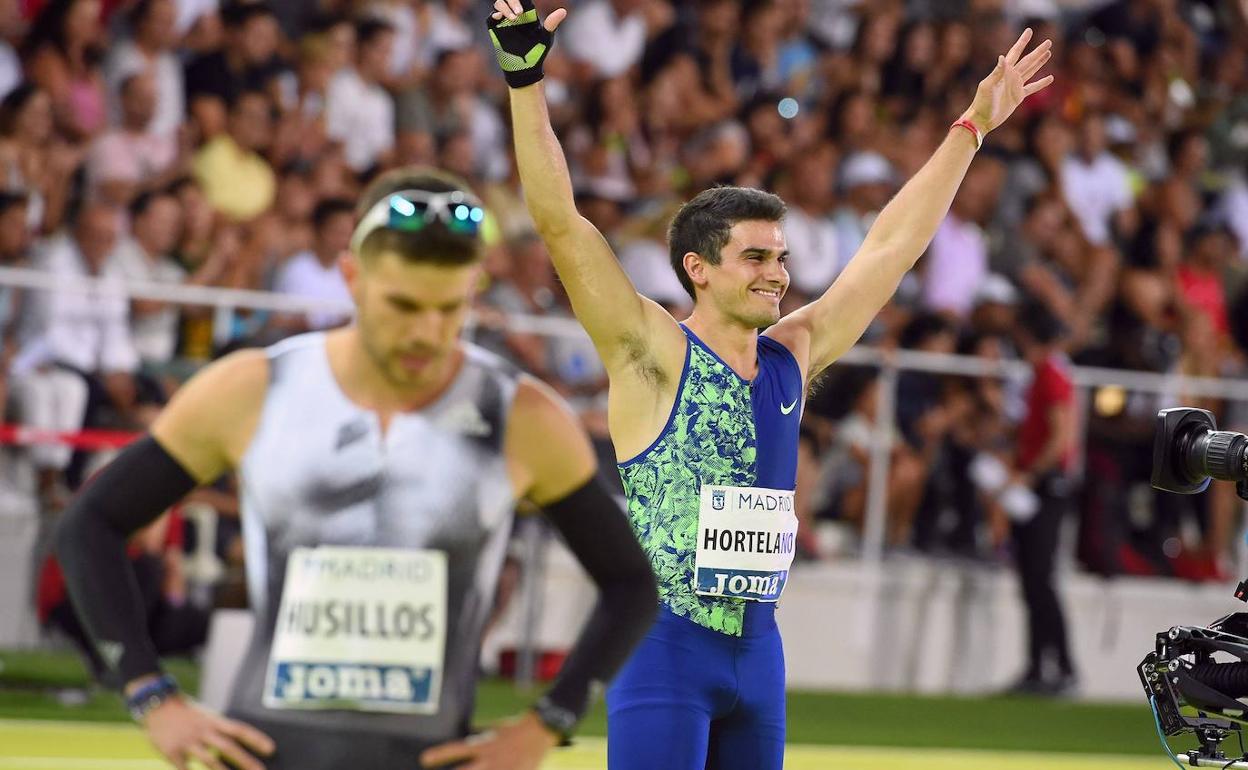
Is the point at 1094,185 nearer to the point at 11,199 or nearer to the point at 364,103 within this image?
the point at 364,103

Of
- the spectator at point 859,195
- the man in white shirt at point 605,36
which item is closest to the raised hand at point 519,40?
the spectator at point 859,195

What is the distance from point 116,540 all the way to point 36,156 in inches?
349

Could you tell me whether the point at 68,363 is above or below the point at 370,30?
below

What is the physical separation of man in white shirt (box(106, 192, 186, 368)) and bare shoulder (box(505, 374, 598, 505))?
326 inches

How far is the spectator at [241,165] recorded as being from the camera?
12898mm

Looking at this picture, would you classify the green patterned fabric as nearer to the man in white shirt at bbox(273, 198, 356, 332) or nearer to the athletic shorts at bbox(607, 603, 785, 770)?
the athletic shorts at bbox(607, 603, 785, 770)

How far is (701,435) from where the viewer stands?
5625 millimetres

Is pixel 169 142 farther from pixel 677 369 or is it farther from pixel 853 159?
pixel 677 369

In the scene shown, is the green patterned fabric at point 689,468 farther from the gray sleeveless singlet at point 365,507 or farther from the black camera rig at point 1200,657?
the gray sleeveless singlet at point 365,507

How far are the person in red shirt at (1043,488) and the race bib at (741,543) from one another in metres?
8.67

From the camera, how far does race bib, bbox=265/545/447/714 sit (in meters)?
3.63

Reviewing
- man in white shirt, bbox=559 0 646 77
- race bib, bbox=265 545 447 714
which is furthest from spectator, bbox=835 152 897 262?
race bib, bbox=265 545 447 714

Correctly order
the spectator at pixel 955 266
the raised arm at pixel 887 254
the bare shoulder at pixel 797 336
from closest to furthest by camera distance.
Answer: the bare shoulder at pixel 797 336 → the raised arm at pixel 887 254 → the spectator at pixel 955 266

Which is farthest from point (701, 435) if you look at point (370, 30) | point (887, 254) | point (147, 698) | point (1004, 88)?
point (370, 30)
